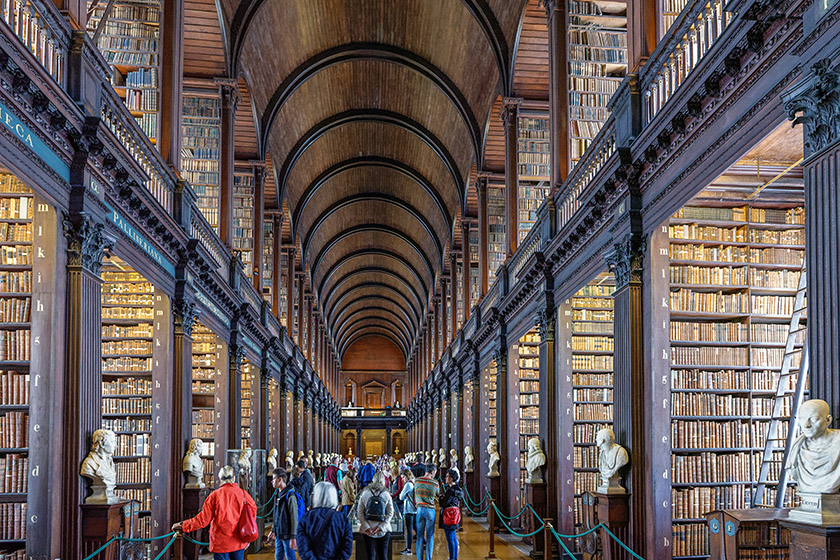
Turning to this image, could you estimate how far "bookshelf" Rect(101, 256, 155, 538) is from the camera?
1109 centimetres

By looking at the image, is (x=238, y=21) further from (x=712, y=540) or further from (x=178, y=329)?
(x=712, y=540)

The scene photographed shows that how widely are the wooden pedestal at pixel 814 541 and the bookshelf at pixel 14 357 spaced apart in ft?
19.1

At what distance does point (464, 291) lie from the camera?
23047 millimetres

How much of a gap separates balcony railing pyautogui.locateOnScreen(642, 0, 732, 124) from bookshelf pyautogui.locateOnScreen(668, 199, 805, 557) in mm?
1338

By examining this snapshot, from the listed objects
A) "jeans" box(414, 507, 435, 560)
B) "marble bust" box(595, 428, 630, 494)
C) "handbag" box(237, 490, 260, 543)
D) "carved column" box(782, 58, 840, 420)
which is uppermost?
"carved column" box(782, 58, 840, 420)

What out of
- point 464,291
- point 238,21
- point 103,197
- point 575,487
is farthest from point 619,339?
point 464,291

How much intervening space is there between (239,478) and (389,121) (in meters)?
12.9

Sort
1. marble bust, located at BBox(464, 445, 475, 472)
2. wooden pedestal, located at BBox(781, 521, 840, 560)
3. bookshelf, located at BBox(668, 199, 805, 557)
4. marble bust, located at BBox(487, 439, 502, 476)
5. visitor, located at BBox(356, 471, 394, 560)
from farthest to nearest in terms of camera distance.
A: marble bust, located at BBox(464, 445, 475, 472) → marble bust, located at BBox(487, 439, 502, 476) → bookshelf, located at BBox(668, 199, 805, 557) → visitor, located at BBox(356, 471, 394, 560) → wooden pedestal, located at BBox(781, 521, 840, 560)

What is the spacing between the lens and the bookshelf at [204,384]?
1506cm

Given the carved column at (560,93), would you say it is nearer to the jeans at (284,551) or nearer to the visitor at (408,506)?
the visitor at (408,506)

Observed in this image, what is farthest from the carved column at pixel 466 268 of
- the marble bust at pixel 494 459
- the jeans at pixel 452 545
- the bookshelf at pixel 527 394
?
the jeans at pixel 452 545

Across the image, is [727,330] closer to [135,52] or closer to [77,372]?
[77,372]

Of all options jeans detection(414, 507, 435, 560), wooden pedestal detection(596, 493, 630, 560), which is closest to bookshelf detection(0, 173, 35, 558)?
jeans detection(414, 507, 435, 560)

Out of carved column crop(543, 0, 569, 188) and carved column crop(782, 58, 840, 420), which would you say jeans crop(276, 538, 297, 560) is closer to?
carved column crop(782, 58, 840, 420)
